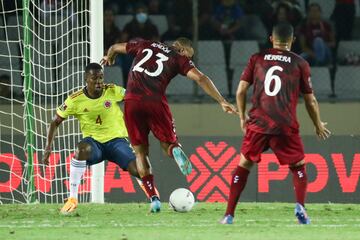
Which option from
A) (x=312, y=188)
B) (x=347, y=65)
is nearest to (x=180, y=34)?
(x=347, y=65)

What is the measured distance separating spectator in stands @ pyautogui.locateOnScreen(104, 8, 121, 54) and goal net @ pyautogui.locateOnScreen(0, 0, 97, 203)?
2268 millimetres

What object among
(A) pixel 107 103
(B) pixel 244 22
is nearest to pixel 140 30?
(B) pixel 244 22

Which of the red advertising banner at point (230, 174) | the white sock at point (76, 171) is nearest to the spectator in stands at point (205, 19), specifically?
the red advertising banner at point (230, 174)

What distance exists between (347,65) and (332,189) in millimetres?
3323

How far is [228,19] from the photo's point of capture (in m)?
18.9

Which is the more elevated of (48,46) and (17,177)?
(48,46)

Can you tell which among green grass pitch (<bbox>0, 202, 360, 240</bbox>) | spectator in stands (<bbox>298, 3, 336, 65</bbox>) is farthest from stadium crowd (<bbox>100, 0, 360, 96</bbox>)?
green grass pitch (<bbox>0, 202, 360, 240</bbox>)

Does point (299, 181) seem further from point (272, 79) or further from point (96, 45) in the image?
point (96, 45)

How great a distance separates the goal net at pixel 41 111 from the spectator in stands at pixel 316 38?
14.1 ft

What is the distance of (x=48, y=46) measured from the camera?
15555 millimetres

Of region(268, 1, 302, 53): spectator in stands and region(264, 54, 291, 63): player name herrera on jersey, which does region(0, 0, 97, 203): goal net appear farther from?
region(264, 54, 291, 63): player name herrera on jersey

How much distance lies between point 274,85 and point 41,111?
6.16 meters

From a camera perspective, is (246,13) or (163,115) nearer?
(163,115)

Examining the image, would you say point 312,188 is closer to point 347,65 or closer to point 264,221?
point 347,65
